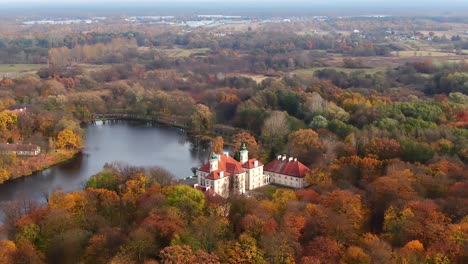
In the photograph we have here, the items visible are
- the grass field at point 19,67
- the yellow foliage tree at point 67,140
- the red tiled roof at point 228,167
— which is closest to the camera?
the red tiled roof at point 228,167

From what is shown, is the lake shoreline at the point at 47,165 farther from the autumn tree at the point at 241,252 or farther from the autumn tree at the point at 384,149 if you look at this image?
the autumn tree at the point at 384,149

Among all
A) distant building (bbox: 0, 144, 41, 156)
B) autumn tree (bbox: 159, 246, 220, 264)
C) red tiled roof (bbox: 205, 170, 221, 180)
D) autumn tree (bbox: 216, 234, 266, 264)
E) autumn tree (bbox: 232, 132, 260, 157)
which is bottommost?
distant building (bbox: 0, 144, 41, 156)

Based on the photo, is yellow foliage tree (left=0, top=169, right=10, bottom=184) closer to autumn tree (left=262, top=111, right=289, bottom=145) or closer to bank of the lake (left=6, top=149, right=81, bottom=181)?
bank of the lake (left=6, top=149, right=81, bottom=181)

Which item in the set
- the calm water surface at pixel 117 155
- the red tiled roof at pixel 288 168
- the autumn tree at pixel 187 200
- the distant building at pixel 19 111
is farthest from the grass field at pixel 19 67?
the autumn tree at pixel 187 200

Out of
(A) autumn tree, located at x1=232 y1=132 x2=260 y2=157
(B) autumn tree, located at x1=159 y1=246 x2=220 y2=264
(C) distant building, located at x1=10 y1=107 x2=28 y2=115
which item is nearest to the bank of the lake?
(C) distant building, located at x1=10 y1=107 x2=28 y2=115

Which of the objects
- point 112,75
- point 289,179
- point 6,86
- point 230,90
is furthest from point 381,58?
point 289,179

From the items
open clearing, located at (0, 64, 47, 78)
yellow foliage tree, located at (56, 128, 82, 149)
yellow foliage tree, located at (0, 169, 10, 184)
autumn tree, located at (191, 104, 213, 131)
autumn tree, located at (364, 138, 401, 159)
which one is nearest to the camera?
autumn tree, located at (364, 138, 401, 159)
